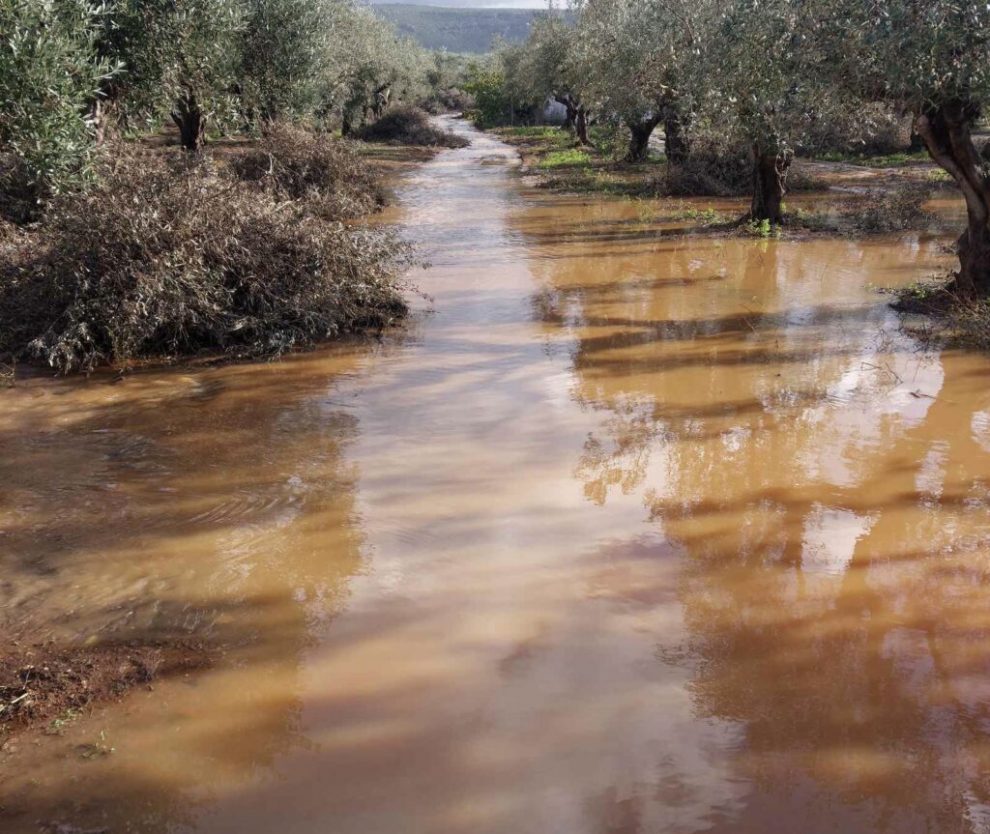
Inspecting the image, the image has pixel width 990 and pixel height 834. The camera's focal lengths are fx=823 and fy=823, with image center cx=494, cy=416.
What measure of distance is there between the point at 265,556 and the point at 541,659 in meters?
2.13

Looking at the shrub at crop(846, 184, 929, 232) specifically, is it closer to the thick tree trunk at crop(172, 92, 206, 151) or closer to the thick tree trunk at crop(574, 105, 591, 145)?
the thick tree trunk at crop(172, 92, 206, 151)

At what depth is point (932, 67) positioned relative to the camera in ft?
28.1

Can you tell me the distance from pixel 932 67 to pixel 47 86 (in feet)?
32.7

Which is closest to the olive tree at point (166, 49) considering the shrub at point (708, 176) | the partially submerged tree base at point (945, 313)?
the partially submerged tree base at point (945, 313)

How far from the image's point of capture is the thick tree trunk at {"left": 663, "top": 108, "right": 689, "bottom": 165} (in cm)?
2347

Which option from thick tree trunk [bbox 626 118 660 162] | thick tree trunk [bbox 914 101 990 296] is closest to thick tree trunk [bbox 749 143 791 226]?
thick tree trunk [bbox 914 101 990 296]

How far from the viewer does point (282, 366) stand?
31.2ft

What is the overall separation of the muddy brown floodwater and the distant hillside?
170341 mm

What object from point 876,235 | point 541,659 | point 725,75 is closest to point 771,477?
point 541,659

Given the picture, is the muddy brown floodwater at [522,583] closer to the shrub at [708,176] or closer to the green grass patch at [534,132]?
the shrub at [708,176]

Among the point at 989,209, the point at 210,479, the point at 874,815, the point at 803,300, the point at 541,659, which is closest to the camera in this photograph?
the point at 874,815

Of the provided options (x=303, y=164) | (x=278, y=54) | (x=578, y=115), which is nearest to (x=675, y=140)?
(x=303, y=164)

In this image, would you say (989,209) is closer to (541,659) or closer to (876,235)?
(876,235)

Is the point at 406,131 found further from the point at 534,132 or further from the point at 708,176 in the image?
the point at 708,176
